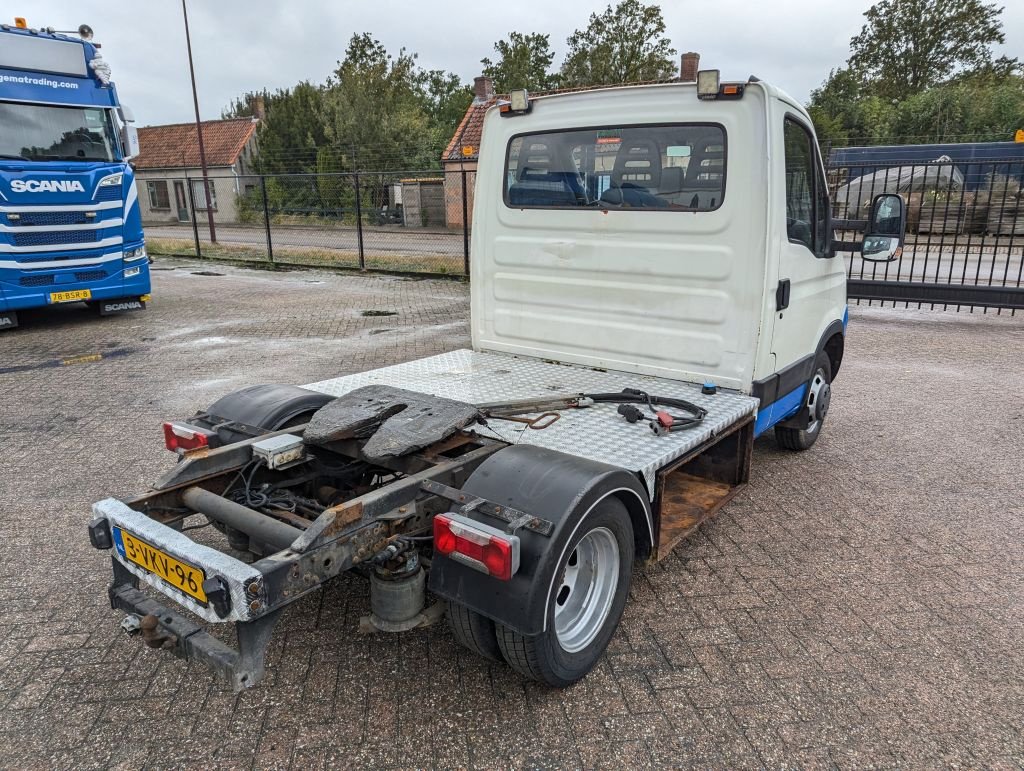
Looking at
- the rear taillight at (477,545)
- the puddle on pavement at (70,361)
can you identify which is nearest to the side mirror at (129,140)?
the puddle on pavement at (70,361)

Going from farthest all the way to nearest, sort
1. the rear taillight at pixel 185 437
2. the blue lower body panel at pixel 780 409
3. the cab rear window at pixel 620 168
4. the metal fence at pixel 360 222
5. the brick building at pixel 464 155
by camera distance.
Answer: the brick building at pixel 464 155
the metal fence at pixel 360 222
the blue lower body panel at pixel 780 409
the cab rear window at pixel 620 168
the rear taillight at pixel 185 437

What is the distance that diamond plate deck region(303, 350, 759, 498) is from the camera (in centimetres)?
296

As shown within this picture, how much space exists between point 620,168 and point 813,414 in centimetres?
244

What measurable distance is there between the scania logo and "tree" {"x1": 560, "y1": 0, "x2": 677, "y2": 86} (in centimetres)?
3836

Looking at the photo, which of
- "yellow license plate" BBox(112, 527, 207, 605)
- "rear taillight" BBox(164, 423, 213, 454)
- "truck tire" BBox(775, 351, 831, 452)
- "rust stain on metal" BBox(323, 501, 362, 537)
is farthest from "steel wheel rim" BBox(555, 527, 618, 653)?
"truck tire" BBox(775, 351, 831, 452)

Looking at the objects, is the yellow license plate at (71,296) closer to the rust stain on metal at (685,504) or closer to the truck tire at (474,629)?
the rust stain on metal at (685,504)

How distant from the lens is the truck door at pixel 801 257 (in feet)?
12.7

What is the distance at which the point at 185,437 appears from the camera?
3242mm

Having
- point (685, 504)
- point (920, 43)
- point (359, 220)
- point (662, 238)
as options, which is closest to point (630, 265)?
point (662, 238)

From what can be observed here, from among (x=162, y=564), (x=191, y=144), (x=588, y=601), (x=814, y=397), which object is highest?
(x=191, y=144)

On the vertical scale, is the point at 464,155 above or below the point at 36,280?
above

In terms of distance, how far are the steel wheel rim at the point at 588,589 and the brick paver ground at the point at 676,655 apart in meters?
0.21

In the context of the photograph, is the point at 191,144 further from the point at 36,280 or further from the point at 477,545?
the point at 477,545

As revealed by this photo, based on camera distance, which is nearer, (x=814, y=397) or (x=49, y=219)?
(x=814, y=397)
